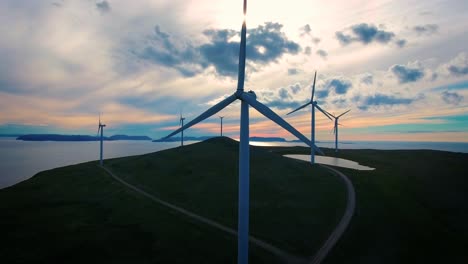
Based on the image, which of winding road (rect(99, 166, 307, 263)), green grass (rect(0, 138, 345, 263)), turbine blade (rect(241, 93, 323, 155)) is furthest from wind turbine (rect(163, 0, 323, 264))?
winding road (rect(99, 166, 307, 263))

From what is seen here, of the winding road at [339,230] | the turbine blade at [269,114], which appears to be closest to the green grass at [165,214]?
the winding road at [339,230]

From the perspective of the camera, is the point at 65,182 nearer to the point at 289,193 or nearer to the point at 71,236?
the point at 71,236

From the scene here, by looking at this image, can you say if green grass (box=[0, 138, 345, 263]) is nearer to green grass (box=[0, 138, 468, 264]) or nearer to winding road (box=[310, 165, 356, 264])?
green grass (box=[0, 138, 468, 264])

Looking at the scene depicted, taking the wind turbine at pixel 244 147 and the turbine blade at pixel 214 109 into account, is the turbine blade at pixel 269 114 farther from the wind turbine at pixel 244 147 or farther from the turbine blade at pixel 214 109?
the turbine blade at pixel 214 109

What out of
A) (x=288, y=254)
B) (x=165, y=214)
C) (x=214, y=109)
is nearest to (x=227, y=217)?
(x=165, y=214)

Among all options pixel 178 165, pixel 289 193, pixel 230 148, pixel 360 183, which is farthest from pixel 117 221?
pixel 230 148

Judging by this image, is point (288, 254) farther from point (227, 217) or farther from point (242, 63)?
point (242, 63)
